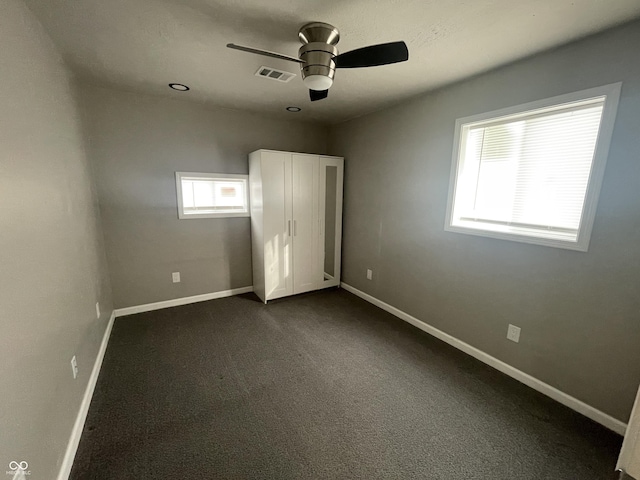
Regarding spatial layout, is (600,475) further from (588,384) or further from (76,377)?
(76,377)

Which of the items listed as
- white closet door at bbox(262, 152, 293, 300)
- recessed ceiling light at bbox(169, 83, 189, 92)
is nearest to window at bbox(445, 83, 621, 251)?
white closet door at bbox(262, 152, 293, 300)

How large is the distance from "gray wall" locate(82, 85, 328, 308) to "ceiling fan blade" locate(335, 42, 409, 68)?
221 centimetres

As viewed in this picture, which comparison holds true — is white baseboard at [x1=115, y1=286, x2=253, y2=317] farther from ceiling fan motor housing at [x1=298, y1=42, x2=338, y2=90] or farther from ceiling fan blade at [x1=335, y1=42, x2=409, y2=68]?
ceiling fan blade at [x1=335, y1=42, x2=409, y2=68]

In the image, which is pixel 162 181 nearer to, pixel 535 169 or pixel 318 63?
pixel 318 63

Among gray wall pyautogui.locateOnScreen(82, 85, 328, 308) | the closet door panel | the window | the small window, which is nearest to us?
the window

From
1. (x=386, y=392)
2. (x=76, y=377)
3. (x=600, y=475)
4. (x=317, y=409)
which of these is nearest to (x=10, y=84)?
(x=76, y=377)

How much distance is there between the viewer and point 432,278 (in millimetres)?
2756

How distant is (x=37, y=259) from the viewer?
1.31 metres

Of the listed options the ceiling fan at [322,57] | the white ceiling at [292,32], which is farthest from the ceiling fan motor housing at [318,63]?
the white ceiling at [292,32]

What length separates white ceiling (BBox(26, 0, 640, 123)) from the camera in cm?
144

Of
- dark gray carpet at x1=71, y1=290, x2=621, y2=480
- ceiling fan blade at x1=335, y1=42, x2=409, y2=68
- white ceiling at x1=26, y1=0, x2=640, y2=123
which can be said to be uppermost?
white ceiling at x1=26, y1=0, x2=640, y2=123

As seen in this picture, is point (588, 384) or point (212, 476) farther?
point (588, 384)

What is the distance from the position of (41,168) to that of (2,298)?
2.81 ft

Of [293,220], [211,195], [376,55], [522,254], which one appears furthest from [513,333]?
[211,195]
